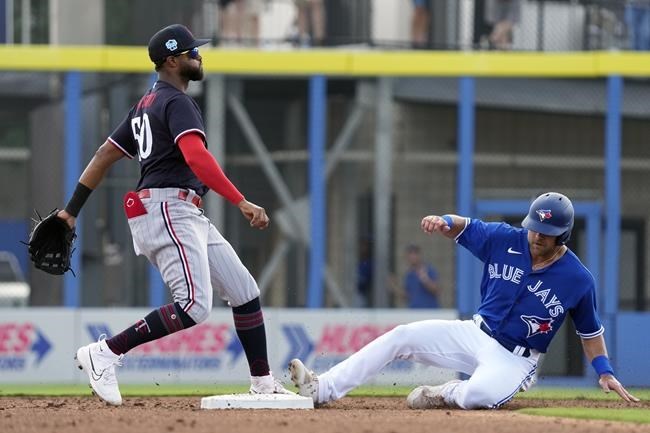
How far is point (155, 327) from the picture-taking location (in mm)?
8609

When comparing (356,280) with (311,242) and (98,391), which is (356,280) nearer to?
(311,242)

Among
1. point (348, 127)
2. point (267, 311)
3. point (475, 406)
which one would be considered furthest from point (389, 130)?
point (475, 406)

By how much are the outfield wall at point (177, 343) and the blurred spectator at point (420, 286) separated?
1.75 metres

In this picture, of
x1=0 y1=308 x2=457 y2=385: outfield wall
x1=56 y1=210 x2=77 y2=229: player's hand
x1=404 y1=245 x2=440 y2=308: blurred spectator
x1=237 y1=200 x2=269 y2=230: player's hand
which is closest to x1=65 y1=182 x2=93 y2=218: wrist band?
x1=56 y1=210 x2=77 y2=229: player's hand

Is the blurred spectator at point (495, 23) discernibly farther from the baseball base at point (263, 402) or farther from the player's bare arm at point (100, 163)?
the baseball base at point (263, 402)

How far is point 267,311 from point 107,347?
7577mm

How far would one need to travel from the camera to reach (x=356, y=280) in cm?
1833

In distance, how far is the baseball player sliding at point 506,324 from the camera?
29.0 feet

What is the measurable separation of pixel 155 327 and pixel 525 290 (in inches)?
84.1

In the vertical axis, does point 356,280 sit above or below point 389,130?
below

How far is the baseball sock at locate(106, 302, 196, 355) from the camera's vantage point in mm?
8570

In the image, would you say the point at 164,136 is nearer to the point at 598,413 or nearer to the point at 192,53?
the point at 192,53

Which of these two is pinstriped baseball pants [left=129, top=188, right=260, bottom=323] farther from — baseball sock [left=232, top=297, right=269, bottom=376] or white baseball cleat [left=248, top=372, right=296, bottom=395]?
white baseball cleat [left=248, top=372, right=296, bottom=395]

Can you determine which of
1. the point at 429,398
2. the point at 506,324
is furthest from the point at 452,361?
the point at 506,324
